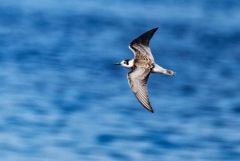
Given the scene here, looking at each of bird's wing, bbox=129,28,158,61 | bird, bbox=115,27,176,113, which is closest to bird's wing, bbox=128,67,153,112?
bird, bbox=115,27,176,113

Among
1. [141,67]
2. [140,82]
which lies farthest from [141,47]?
[140,82]

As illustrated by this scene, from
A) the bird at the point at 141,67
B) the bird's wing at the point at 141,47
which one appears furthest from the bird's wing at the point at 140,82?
the bird's wing at the point at 141,47

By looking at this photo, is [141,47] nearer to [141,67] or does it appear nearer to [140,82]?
[141,67]

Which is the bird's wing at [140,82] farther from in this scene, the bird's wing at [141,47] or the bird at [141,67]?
the bird's wing at [141,47]

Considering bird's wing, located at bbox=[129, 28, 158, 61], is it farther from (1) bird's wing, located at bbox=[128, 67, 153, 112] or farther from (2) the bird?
(1) bird's wing, located at bbox=[128, 67, 153, 112]

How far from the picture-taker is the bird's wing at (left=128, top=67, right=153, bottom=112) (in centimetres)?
1864

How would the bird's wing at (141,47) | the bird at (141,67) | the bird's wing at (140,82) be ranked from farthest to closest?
the bird's wing at (141,47), the bird at (141,67), the bird's wing at (140,82)

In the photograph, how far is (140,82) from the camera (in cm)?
1903

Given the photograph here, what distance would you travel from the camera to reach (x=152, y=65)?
1923cm

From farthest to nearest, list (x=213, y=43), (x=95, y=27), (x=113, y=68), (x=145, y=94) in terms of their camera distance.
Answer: (x=95, y=27) < (x=213, y=43) < (x=113, y=68) < (x=145, y=94)

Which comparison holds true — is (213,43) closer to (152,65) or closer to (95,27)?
(95,27)

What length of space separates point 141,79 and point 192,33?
401 inches

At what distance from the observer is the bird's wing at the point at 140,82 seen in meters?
18.6

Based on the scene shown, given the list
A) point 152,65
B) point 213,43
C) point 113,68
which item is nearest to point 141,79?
point 152,65
